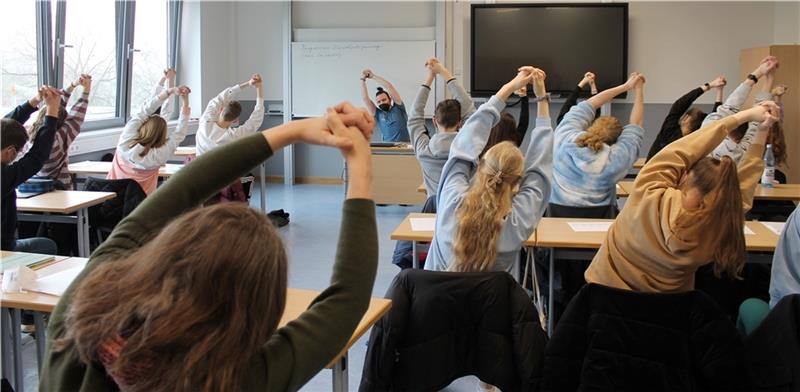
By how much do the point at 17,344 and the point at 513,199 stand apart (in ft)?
5.89

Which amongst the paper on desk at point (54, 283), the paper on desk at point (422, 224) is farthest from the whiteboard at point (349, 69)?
the paper on desk at point (54, 283)

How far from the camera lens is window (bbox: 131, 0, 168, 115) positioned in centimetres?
797

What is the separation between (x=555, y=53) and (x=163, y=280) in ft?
26.0

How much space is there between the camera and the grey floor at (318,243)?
3.22 metres

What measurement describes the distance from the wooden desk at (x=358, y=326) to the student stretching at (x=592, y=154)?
1.83 metres

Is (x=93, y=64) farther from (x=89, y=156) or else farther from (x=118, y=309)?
(x=118, y=309)

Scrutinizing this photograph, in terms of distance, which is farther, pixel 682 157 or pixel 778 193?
pixel 778 193

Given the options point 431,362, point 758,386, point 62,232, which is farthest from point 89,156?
point 758,386

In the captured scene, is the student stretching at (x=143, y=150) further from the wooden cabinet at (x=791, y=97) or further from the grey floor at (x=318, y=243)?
the wooden cabinet at (x=791, y=97)

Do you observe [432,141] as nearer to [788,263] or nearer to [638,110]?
[638,110]

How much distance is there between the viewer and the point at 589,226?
11.2 feet

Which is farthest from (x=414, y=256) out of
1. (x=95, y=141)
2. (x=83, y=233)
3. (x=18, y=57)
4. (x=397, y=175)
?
(x=95, y=141)

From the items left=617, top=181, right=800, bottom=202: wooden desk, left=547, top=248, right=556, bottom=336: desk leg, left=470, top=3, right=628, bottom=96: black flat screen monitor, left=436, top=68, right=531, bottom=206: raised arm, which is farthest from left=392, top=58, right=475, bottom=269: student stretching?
left=470, top=3, right=628, bottom=96: black flat screen monitor

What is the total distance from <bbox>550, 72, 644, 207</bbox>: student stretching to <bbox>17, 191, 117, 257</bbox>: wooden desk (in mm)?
2532
